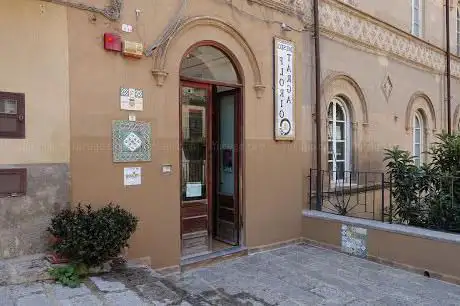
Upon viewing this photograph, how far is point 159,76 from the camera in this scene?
16.2ft

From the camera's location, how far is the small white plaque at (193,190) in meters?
5.68

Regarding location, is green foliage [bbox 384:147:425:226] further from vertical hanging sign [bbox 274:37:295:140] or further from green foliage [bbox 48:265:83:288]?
green foliage [bbox 48:265:83:288]

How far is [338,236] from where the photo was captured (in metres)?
6.22

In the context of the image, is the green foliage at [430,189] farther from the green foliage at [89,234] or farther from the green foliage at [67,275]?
the green foliage at [67,275]

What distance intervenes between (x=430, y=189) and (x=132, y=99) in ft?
14.7

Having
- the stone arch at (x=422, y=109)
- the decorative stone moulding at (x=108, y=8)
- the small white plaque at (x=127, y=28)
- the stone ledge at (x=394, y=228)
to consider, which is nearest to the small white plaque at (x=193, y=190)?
the stone ledge at (x=394, y=228)

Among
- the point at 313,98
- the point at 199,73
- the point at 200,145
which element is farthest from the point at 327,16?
the point at 200,145

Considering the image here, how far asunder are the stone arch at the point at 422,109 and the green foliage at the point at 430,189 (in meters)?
3.82

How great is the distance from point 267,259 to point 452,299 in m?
2.43

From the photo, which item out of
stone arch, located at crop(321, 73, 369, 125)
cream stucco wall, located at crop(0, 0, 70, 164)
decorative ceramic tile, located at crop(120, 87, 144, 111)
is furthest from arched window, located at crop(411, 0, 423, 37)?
cream stucco wall, located at crop(0, 0, 70, 164)

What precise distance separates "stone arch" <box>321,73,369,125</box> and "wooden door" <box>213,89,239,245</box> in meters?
2.10

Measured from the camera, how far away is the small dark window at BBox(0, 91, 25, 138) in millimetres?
3863

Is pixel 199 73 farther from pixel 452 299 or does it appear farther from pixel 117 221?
pixel 452 299

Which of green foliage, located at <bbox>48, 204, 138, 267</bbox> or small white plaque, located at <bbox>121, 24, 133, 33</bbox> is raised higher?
small white plaque, located at <bbox>121, 24, 133, 33</bbox>
